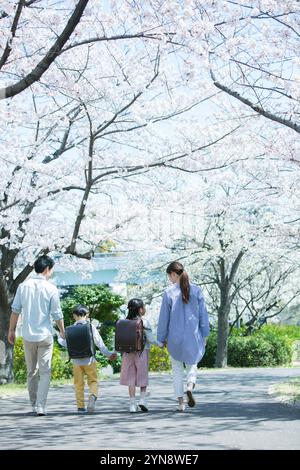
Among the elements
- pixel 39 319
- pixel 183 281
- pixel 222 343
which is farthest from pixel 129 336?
pixel 222 343

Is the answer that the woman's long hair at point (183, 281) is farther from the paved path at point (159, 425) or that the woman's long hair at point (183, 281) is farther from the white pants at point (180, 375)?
the paved path at point (159, 425)

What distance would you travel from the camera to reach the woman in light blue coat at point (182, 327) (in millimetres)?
9609

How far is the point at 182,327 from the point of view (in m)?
9.68

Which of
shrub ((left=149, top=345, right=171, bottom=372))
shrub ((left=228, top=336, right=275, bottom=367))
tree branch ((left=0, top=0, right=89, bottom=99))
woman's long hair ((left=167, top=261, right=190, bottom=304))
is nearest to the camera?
tree branch ((left=0, top=0, right=89, bottom=99))

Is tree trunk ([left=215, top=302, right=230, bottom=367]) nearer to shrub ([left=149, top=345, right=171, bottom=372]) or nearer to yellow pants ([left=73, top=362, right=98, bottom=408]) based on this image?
shrub ([left=149, top=345, right=171, bottom=372])

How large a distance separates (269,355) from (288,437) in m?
21.7

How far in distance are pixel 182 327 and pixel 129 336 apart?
2.59ft

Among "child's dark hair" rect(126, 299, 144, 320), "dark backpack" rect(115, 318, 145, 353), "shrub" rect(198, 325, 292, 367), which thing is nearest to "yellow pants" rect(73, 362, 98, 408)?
"dark backpack" rect(115, 318, 145, 353)

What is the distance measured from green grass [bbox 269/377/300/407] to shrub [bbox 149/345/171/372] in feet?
32.1

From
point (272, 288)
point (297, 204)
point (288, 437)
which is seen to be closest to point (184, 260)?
point (272, 288)

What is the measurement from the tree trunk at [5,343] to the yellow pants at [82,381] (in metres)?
6.78

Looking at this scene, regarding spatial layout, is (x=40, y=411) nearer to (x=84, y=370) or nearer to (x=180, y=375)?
(x=84, y=370)

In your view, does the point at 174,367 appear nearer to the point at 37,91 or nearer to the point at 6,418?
the point at 6,418

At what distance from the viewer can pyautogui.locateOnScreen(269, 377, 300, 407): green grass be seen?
36.4 ft
